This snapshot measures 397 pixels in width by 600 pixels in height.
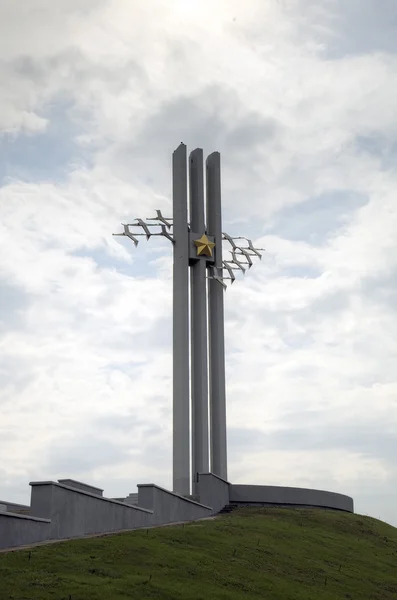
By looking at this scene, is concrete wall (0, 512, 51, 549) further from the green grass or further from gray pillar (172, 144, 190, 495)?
gray pillar (172, 144, 190, 495)

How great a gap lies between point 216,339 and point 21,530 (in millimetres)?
21783

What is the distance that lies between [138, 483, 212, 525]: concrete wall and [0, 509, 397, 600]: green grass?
1.59 metres

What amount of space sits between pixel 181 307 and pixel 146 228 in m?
4.35

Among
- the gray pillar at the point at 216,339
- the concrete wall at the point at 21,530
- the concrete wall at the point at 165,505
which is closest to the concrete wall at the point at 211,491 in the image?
the concrete wall at the point at 165,505

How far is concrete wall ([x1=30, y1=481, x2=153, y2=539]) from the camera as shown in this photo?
2106 cm

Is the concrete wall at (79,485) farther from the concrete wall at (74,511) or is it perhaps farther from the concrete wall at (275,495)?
the concrete wall at (275,495)

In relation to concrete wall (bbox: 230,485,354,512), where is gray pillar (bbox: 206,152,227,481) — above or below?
above

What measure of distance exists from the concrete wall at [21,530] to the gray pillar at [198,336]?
55.0 ft

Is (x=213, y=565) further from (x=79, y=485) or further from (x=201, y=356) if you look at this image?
(x=201, y=356)

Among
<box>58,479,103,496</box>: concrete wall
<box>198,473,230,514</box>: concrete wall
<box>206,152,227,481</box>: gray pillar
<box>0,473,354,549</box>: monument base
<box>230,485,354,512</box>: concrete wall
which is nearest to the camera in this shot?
<box>0,473,354,549</box>: monument base

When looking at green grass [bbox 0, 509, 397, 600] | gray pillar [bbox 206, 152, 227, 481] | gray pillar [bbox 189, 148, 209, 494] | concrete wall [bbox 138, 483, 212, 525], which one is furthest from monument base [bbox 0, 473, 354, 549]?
gray pillar [bbox 206, 152, 227, 481]

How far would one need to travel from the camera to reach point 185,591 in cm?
1645

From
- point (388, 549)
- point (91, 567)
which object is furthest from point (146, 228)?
point (91, 567)

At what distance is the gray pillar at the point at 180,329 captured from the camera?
37.1m
